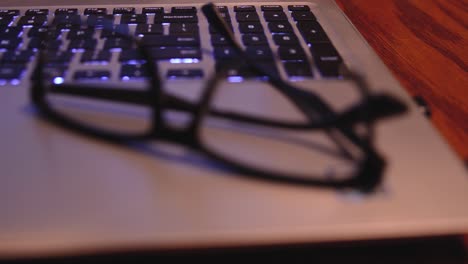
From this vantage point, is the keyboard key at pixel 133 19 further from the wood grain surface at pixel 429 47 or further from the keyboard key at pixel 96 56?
the wood grain surface at pixel 429 47

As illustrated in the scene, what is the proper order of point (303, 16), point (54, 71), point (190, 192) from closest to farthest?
point (190, 192)
point (54, 71)
point (303, 16)

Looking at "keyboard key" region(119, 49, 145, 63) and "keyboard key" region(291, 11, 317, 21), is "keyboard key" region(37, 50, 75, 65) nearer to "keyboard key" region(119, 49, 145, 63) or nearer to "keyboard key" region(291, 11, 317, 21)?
"keyboard key" region(119, 49, 145, 63)

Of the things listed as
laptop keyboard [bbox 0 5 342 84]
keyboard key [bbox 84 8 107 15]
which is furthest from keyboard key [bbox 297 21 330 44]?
keyboard key [bbox 84 8 107 15]

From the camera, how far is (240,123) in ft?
0.85

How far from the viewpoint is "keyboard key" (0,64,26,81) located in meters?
0.31

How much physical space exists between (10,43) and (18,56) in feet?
0.11

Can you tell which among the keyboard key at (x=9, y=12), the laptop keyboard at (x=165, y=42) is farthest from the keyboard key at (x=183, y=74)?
the keyboard key at (x=9, y=12)

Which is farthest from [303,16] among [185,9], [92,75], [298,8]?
[92,75]

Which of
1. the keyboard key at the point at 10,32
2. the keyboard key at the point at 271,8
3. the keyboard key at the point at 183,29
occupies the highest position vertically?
the keyboard key at the point at 271,8

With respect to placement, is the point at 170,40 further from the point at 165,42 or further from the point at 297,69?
the point at 297,69

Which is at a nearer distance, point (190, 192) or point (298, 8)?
point (190, 192)

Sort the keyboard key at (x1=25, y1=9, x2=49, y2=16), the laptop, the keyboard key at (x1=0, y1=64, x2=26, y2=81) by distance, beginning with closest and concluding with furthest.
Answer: the laptop, the keyboard key at (x1=0, y1=64, x2=26, y2=81), the keyboard key at (x1=25, y1=9, x2=49, y2=16)

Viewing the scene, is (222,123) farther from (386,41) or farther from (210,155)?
(386,41)

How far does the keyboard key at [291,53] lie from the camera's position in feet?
1.11
